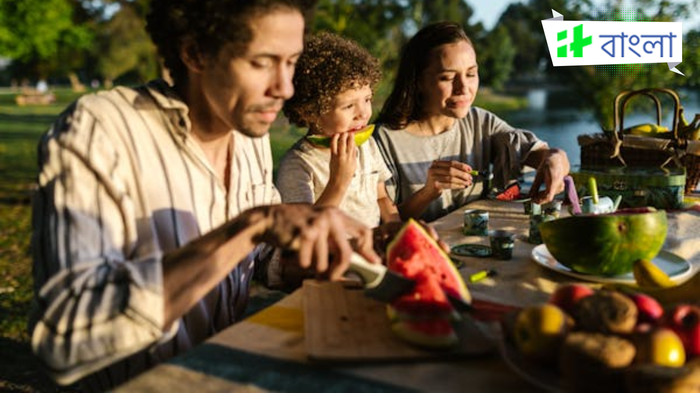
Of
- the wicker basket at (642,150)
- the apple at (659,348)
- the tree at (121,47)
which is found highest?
the tree at (121,47)

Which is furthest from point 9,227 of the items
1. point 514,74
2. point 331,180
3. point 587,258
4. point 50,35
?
point 514,74

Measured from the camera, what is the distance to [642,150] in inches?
144

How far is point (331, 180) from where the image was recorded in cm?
281

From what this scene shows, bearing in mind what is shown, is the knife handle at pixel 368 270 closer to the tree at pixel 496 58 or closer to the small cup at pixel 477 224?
the small cup at pixel 477 224

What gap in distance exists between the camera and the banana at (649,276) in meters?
1.79

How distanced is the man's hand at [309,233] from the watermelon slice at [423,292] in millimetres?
202

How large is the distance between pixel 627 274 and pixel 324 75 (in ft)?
5.43

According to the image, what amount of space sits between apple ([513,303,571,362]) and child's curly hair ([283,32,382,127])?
1.87 m

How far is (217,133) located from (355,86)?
3.47 feet

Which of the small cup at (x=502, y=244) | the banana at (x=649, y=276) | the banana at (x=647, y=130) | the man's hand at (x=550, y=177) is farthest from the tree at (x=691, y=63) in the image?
the banana at (x=649, y=276)

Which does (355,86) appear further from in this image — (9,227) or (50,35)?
(50,35)

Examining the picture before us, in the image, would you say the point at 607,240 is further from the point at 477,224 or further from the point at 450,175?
the point at 450,175

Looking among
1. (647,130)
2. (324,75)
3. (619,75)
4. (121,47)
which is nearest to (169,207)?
(324,75)

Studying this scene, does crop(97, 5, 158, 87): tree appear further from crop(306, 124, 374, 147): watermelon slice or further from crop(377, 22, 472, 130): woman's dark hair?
crop(306, 124, 374, 147): watermelon slice
